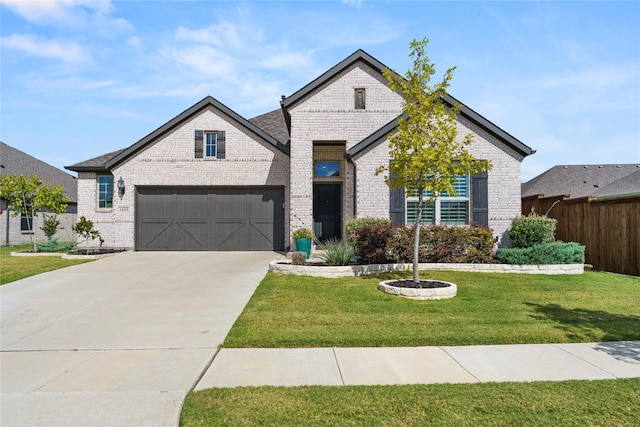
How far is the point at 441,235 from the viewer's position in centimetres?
1077

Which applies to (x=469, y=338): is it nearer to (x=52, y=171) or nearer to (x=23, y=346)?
(x=23, y=346)

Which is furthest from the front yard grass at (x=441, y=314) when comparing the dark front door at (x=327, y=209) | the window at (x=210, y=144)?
the window at (x=210, y=144)

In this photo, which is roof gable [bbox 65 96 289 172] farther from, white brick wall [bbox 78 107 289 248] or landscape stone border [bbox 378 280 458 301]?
landscape stone border [bbox 378 280 458 301]

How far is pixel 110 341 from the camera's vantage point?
5.23 m

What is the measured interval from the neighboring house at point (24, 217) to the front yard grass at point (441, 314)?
18.0 m

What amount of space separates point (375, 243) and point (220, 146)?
353 inches

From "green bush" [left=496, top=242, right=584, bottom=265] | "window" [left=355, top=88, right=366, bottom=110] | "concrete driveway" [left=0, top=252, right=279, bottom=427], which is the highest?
"window" [left=355, top=88, right=366, bottom=110]

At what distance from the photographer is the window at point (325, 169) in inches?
642

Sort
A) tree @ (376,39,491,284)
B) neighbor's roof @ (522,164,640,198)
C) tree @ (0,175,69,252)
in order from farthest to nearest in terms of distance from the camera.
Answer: neighbor's roof @ (522,164,640,198), tree @ (0,175,69,252), tree @ (376,39,491,284)

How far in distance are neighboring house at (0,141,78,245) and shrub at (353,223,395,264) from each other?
55.2ft

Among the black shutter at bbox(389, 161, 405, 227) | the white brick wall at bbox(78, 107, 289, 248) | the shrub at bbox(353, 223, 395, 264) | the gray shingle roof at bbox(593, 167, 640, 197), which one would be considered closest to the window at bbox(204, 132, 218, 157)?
the white brick wall at bbox(78, 107, 289, 248)

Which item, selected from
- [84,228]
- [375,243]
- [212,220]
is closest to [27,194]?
[84,228]

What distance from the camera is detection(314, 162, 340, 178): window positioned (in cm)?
1631

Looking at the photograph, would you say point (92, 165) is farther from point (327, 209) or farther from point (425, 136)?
point (425, 136)
